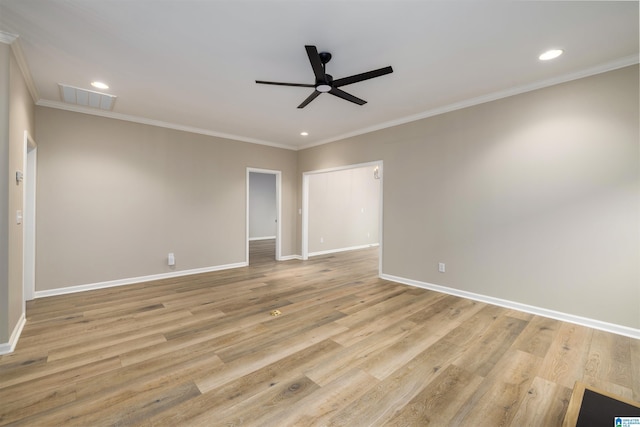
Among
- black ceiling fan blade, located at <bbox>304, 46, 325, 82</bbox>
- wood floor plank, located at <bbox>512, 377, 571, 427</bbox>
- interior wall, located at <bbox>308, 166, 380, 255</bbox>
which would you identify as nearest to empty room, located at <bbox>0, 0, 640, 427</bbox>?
wood floor plank, located at <bbox>512, 377, 571, 427</bbox>

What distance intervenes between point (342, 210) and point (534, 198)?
4.80 meters

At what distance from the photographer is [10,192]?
234 centimetres

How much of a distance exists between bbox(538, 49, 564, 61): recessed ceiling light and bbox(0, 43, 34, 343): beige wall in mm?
4906

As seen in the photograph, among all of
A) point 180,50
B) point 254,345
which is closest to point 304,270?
point 254,345

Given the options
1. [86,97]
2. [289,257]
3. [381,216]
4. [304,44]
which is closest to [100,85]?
[86,97]

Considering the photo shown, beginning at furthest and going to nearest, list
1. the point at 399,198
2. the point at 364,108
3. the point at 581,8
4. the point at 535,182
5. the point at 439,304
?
the point at 399,198 → the point at 364,108 → the point at 439,304 → the point at 535,182 → the point at 581,8

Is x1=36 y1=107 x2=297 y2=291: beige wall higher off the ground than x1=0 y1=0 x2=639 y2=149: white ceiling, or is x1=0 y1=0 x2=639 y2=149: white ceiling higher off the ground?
x1=0 y1=0 x2=639 y2=149: white ceiling

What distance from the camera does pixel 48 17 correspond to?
2.11m

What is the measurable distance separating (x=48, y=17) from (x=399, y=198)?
175 inches

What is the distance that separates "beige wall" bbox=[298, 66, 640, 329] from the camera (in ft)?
8.88

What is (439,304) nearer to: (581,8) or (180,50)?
(581,8)

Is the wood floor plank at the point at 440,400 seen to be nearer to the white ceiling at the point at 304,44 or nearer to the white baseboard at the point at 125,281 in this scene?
the white ceiling at the point at 304,44

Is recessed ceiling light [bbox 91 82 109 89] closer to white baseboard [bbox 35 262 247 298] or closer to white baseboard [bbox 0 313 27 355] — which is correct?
white baseboard [bbox 0 313 27 355]

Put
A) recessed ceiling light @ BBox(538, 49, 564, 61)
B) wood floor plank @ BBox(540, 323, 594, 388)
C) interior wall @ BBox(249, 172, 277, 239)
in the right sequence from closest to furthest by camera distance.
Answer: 1. wood floor plank @ BBox(540, 323, 594, 388)
2. recessed ceiling light @ BBox(538, 49, 564, 61)
3. interior wall @ BBox(249, 172, 277, 239)
